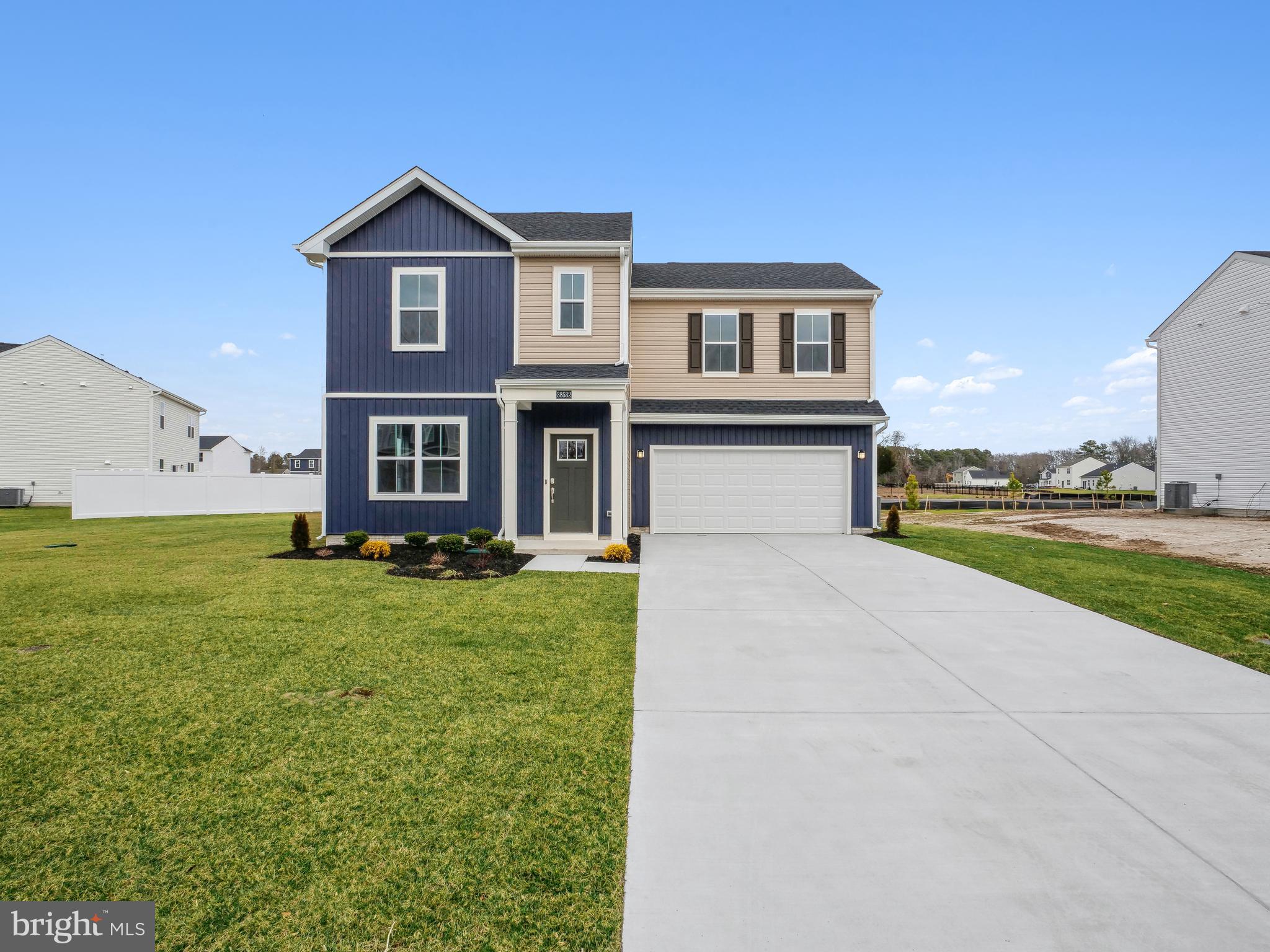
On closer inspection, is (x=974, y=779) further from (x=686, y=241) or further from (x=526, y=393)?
(x=686, y=241)

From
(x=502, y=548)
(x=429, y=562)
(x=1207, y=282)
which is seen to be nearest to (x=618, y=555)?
(x=502, y=548)

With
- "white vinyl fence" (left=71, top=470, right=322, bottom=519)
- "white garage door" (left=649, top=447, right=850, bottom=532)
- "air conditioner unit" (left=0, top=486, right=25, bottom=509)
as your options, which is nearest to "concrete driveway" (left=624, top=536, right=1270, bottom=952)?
"white garage door" (left=649, top=447, right=850, bottom=532)

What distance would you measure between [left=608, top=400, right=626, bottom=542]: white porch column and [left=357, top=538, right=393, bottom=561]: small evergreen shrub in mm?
4313

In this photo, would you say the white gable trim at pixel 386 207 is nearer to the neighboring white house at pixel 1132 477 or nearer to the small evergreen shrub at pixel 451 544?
the small evergreen shrub at pixel 451 544

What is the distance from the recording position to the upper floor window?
484 inches

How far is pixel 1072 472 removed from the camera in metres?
88.1

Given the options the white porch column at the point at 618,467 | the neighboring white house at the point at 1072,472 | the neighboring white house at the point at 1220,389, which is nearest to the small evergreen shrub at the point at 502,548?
the white porch column at the point at 618,467

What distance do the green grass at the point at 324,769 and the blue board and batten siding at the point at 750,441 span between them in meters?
7.64

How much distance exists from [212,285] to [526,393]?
771 inches

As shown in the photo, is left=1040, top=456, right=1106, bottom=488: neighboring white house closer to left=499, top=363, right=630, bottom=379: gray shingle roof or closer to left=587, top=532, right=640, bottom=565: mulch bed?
left=587, top=532, right=640, bottom=565: mulch bed

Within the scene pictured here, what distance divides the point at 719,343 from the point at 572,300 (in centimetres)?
451

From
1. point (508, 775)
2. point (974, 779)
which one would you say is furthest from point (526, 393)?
point (974, 779)

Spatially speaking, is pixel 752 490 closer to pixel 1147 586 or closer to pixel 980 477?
pixel 1147 586

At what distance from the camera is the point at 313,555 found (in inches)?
430
